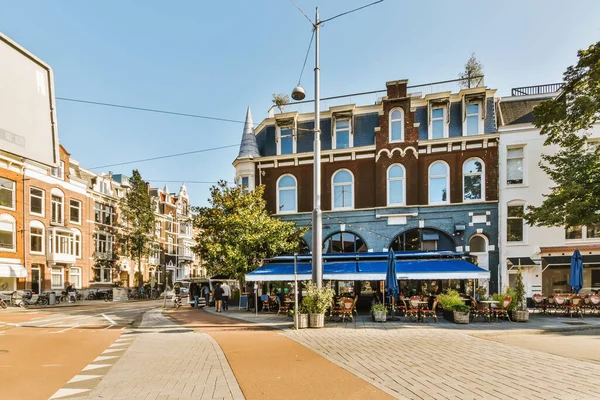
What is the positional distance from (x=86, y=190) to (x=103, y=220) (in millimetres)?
4273

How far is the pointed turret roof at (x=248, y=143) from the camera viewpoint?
2430 centimetres

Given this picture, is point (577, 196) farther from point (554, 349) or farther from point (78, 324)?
point (78, 324)

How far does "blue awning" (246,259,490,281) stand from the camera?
52.3 feet

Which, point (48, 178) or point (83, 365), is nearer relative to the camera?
point (83, 365)

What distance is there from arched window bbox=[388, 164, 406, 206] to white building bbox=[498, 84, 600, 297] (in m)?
5.19

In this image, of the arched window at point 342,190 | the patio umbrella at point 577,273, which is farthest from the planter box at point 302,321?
the patio umbrella at point 577,273

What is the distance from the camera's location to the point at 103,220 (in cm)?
4162

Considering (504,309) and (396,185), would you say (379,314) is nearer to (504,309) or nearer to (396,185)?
(504,309)

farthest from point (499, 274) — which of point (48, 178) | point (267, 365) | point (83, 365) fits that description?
point (48, 178)

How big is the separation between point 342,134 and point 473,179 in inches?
308

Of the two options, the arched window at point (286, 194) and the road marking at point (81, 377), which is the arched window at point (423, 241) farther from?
the road marking at point (81, 377)

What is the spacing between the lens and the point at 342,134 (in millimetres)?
23406

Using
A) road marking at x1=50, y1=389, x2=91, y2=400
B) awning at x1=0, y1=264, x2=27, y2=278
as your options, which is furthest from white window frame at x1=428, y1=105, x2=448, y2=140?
awning at x1=0, y1=264, x2=27, y2=278

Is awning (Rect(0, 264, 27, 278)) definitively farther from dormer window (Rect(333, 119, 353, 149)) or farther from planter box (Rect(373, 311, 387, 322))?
planter box (Rect(373, 311, 387, 322))
